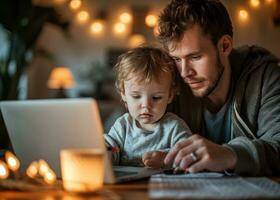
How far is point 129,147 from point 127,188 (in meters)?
0.41

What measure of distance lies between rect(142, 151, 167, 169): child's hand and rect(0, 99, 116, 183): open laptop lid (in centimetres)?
20

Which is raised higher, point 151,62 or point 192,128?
point 151,62

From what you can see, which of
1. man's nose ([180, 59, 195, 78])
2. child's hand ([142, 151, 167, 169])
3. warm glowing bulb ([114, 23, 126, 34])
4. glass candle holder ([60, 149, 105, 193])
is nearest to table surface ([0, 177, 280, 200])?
glass candle holder ([60, 149, 105, 193])

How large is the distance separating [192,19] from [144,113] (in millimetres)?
388

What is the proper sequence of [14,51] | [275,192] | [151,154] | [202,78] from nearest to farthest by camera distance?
[275,192] < [151,154] < [202,78] < [14,51]

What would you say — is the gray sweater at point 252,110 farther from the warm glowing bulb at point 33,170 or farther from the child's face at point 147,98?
the warm glowing bulb at point 33,170

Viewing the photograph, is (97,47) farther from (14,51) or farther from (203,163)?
(203,163)

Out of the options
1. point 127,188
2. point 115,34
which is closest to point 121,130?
point 127,188

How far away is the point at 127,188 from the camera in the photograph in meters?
0.98

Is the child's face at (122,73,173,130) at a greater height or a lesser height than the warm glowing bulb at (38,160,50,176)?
greater

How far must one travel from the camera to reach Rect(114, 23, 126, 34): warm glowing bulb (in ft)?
24.5

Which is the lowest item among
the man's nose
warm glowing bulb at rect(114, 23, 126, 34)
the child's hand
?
the child's hand

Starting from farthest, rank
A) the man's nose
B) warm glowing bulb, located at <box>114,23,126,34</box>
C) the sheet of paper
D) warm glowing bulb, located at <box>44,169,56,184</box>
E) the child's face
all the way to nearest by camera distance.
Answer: warm glowing bulb, located at <box>114,23,126,34</box> < the man's nose < the child's face < warm glowing bulb, located at <box>44,169,56,184</box> < the sheet of paper

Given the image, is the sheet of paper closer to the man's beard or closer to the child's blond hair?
the child's blond hair
